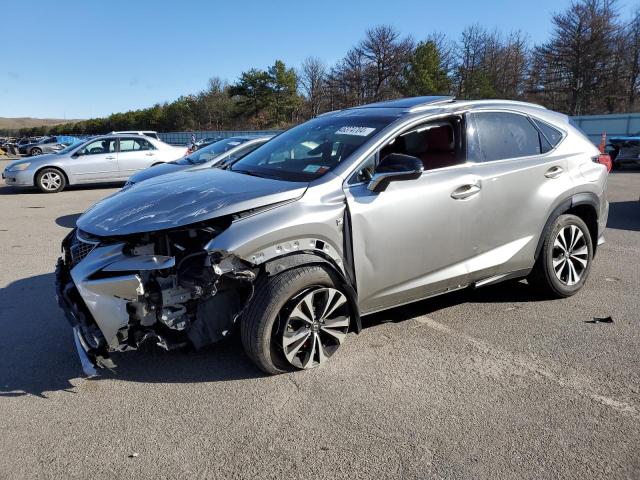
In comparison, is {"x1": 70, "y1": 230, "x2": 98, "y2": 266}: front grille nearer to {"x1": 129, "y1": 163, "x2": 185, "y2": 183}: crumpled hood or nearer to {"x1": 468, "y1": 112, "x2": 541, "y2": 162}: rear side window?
{"x1": 468, "y1": 112, "x2": 541, "y2": 162}: rear side window

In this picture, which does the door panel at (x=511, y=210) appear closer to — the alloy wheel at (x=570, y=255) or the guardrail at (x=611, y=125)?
the alloy wheel at (x=570, y=255)

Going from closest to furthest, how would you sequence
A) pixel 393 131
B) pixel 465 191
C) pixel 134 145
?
pixel 393 131, pixel 465 191, pixel 134 145

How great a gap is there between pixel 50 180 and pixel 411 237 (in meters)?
12.7

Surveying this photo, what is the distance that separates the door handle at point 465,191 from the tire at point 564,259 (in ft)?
3.35

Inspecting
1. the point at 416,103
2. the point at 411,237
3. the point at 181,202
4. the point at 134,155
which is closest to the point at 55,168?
the point at 134,155

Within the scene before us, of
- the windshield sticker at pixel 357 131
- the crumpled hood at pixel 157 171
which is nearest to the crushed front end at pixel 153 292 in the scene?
the windshield sticker at pixel 357 131

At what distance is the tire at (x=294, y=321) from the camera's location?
315cm

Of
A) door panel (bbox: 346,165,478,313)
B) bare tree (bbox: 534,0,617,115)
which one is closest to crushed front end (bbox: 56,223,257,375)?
door panel (bbox: 346,165,478,313)

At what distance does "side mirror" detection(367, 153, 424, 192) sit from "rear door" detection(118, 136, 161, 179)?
1205 centimetres

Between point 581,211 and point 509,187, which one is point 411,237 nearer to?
point 509,187

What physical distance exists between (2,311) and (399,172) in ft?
12.6

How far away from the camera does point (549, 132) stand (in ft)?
15.4

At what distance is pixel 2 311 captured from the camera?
4645 mm

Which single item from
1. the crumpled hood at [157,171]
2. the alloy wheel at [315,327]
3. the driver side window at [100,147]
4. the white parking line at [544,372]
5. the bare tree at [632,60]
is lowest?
the white parking line at [544,372]
